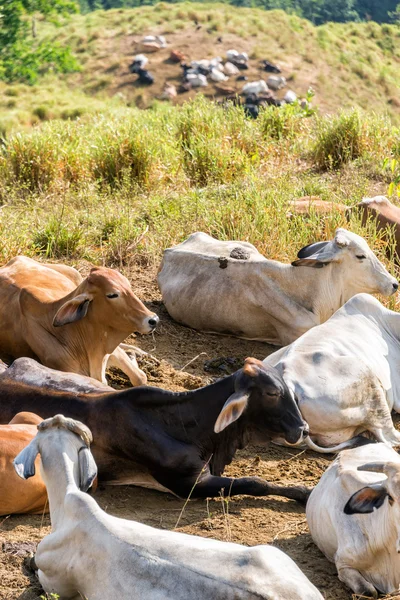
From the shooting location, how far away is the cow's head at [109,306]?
6367 millimetres

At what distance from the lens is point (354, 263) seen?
296 inches

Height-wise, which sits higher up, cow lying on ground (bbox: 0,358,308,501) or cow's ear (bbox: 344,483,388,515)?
cow's ear (bbox: 344,483,388,515)

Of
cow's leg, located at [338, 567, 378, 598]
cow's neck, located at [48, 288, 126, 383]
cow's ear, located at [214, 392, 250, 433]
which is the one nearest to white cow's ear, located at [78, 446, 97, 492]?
cow's ear, located at [214, 392, 250, 433]

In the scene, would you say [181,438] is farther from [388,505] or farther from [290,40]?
[290,40]

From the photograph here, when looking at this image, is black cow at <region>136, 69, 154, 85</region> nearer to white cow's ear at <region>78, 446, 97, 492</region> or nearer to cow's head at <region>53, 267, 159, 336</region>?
cow's head at <region>53, 267, 159, 336</region>

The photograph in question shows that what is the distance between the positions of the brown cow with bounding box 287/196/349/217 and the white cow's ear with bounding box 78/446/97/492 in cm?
521

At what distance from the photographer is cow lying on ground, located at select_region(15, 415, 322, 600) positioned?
3420 mm

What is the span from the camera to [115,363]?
673 centimetres

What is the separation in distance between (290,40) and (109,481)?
35808mm

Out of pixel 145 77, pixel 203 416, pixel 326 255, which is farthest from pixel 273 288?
pixel 145 77

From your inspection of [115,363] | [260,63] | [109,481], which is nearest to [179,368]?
[115,363]

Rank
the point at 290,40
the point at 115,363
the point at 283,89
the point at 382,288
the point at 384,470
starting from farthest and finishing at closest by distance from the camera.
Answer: the point at 290,40
the point at 283,89
the point at 382,288
the point at 115,363
the point at 384,470

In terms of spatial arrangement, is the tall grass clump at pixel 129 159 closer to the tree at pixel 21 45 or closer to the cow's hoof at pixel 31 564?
the cow's hoof at pixel 31 564

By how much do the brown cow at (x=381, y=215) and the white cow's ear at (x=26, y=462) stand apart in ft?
17.7
